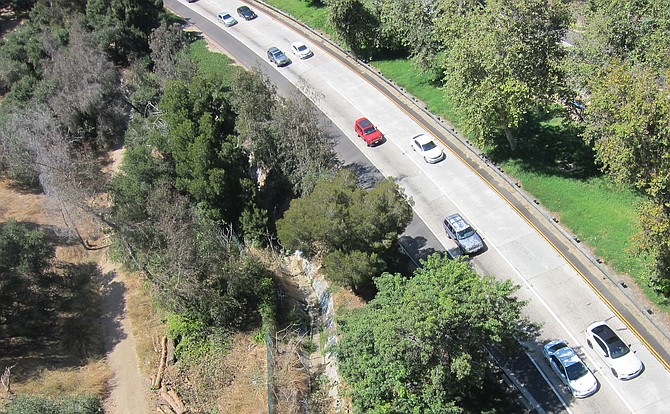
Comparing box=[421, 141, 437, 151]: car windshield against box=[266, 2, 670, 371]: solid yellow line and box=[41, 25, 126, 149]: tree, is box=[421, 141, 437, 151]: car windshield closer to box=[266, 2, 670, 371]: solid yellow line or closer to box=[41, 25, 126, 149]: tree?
box=[266, 2, 670, 371]: solid yellow line

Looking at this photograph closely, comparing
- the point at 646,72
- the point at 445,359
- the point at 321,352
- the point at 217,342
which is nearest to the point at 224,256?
the point at 217,342

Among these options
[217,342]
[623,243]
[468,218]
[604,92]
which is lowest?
[217,342]

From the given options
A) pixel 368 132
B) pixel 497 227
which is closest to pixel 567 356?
pixel 497 227

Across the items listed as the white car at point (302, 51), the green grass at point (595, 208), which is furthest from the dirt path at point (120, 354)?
the white car at point (302, 51)

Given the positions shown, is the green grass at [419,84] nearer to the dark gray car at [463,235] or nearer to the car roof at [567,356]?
the dark gray car at [463,235]

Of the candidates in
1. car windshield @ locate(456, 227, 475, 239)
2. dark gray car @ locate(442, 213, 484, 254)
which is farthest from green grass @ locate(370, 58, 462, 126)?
car windshield @ locate(456, 227, 475, 239)

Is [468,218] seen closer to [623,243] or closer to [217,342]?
[623,243]

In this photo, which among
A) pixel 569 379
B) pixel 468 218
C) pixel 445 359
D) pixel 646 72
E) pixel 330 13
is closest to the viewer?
pixel 445 359
